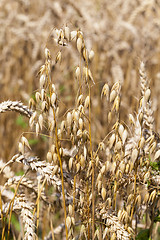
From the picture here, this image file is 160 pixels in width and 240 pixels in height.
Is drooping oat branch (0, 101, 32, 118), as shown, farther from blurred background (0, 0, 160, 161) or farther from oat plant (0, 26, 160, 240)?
blurred background (0, 0, 160, 161)

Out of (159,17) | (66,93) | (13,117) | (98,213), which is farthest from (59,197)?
(159,17)

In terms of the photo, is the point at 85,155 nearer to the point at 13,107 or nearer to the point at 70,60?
the point at 13,107

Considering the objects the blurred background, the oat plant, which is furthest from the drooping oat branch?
the blurred background

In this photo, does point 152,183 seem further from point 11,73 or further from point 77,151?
point 11,73

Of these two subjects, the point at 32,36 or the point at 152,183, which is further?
the point at 32,36

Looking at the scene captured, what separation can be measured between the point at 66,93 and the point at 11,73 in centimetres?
67

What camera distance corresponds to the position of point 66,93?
3.45m

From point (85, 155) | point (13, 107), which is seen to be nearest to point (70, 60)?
point (13, 107)

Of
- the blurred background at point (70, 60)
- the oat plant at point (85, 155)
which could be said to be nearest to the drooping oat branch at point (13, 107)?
the oat plant at point (85, 155)

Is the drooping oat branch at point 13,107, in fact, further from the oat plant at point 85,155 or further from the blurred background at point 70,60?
the blurred background at point 70,60

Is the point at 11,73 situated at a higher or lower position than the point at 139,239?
higher

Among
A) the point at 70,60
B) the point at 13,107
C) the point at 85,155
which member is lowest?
the point at 85,155

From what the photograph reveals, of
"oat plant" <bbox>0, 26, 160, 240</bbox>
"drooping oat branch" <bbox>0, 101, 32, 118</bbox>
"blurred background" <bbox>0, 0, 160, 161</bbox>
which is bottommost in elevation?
"oat plant" <bbox>0, 26, 160, 240</bbox>

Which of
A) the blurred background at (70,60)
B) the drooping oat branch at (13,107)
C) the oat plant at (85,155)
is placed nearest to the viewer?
the oat plant at (85,155)
